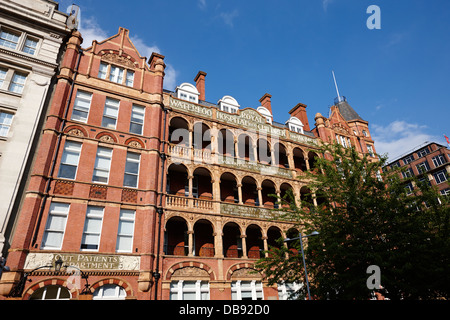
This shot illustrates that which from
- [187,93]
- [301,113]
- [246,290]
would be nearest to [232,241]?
[246,290]

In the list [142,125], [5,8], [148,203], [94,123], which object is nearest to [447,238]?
[148,203]

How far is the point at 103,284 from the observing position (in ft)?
51.5

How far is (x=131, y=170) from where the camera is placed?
19609 mm

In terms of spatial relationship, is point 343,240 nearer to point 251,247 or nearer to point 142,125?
point 251,247

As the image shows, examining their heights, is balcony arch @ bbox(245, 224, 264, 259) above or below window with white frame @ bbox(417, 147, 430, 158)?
below

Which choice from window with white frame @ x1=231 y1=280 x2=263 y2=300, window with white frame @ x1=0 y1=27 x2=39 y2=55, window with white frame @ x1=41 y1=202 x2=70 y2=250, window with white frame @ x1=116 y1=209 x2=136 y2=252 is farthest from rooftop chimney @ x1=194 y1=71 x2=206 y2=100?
window with white frame @ x1=231 y1=280 x2=263 y2=300

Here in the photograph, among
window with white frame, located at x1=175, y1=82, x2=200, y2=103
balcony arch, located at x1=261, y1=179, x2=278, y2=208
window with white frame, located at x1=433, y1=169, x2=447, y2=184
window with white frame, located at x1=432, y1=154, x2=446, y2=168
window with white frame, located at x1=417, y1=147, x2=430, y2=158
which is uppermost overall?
window with white frame, located at x1=417, y1=147, x2=430, y2=158

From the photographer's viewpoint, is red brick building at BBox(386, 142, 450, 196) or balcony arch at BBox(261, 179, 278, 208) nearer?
balcony arch at BBox(261, 179, 278, 208)

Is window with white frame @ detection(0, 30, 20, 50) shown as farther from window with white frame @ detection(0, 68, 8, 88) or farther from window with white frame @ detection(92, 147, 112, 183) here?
window with white frame @ detection(92, 147, 112, 183)

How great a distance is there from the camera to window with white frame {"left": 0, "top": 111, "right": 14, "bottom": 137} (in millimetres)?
16984

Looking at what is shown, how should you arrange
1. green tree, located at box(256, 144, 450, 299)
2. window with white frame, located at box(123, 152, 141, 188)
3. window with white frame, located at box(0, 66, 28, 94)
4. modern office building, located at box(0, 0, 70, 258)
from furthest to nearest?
window with white frame, located at box(123, 152, 141, 188), window with white frame, located at box(0, 66, 28, 94), modern office building, located at box(0, 0, 70, 258), green tree, located at box(256, 144, 450, 299)

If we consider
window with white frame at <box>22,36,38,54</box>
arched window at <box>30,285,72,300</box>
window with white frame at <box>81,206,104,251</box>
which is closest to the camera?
arched window at <box>30,285,72,300</box>

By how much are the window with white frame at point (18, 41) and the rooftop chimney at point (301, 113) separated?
26.9 metres

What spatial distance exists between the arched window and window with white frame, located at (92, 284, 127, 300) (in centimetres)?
136
